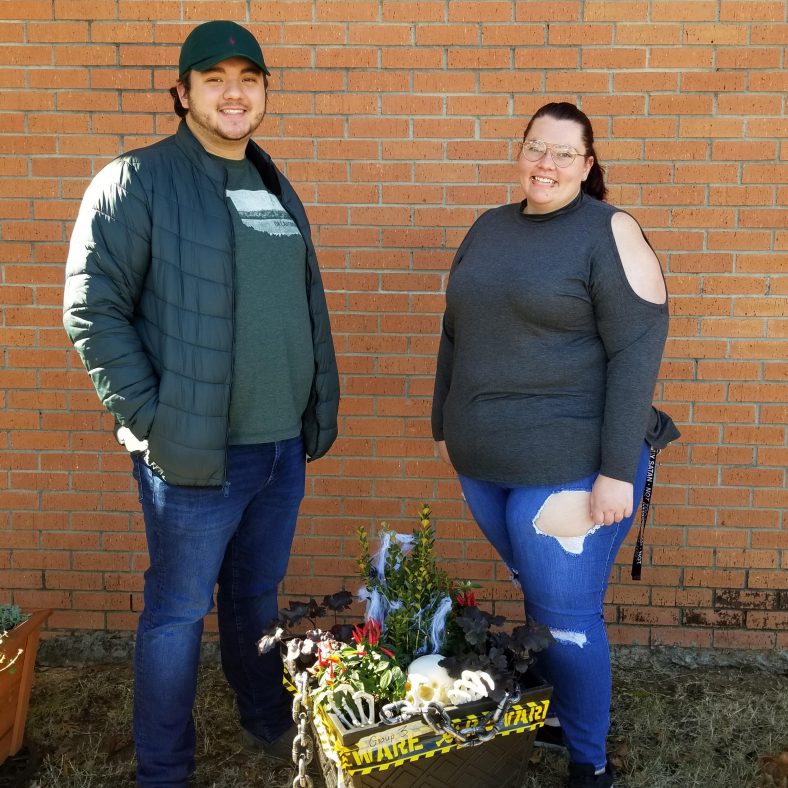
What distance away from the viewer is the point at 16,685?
9.42 ft

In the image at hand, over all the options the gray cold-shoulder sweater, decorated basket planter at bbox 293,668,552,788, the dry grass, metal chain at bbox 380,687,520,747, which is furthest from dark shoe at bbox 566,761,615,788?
the gray cold-shoulder sweater

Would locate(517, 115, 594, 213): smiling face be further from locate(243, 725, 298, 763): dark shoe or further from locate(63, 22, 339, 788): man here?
locate(243, 725, 298, 763): dark shoe

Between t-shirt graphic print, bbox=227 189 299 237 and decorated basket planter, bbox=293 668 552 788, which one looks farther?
t-shirt graphic print, bbox=227 189 299 237

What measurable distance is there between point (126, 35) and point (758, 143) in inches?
99.0

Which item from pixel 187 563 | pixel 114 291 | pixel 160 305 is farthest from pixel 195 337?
pixel 187 563

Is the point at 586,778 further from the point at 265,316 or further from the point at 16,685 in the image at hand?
the point at 16,685

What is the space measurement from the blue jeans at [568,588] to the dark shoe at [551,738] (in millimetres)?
298

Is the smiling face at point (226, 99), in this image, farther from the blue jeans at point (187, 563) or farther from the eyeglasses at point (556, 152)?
the blue jeans at point (187, 563)

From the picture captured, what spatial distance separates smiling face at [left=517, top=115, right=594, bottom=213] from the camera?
234 cm

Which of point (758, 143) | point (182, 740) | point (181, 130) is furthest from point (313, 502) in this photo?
point (758, 143)

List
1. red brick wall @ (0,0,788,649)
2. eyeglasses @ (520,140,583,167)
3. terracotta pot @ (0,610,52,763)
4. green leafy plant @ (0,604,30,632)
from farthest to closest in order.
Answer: red brick wall @ (0,0,788,649), green leafy plant @ (0,604,30,632), terracotta pot @ (0,610,52,763), eyeglasses @ (520,140,583,167)

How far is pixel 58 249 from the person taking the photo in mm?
3441

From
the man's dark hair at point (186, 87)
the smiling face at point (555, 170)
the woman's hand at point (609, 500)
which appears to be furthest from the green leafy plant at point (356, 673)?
the man's dark hair at point (186, 87)

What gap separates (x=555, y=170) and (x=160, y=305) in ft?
3.74
